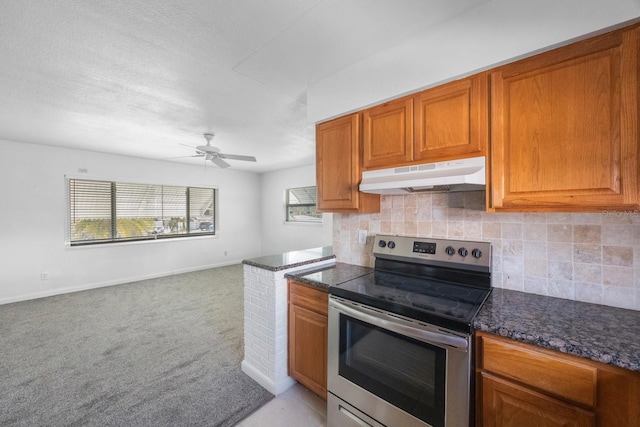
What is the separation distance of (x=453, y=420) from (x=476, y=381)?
0.67 feet

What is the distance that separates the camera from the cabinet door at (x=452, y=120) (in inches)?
58.2

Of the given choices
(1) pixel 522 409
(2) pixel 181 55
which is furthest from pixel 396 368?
(2) pixel 181 55

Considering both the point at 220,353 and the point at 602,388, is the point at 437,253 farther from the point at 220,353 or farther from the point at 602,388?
the point at 220,353

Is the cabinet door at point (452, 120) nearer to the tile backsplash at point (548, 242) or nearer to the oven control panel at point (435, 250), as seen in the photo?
the tile backsplash at point (548, 242)

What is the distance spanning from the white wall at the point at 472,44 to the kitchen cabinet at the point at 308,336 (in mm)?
1403

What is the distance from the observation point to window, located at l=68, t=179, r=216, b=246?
458cm

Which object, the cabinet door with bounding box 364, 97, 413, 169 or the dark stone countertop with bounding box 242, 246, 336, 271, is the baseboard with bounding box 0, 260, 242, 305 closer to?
the dark stone countertop with bounding box 242, 246, 336, 271

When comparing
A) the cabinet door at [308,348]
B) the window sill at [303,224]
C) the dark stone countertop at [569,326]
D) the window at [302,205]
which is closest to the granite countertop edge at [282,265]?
the cabinet door at [308,348]

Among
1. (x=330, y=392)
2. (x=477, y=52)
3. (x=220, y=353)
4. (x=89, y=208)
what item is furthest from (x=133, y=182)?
(x=477, y=52)

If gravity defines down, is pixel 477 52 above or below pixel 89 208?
above

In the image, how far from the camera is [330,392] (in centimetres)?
Answer: 168

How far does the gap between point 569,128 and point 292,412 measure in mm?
2316

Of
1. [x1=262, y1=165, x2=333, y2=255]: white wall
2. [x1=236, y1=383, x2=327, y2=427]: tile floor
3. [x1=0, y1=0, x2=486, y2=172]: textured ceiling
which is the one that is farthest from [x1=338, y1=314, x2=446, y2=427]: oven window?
[x1=262, y1=165, x2=333, y2=255]: white wall

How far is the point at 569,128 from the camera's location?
1.24 metres
